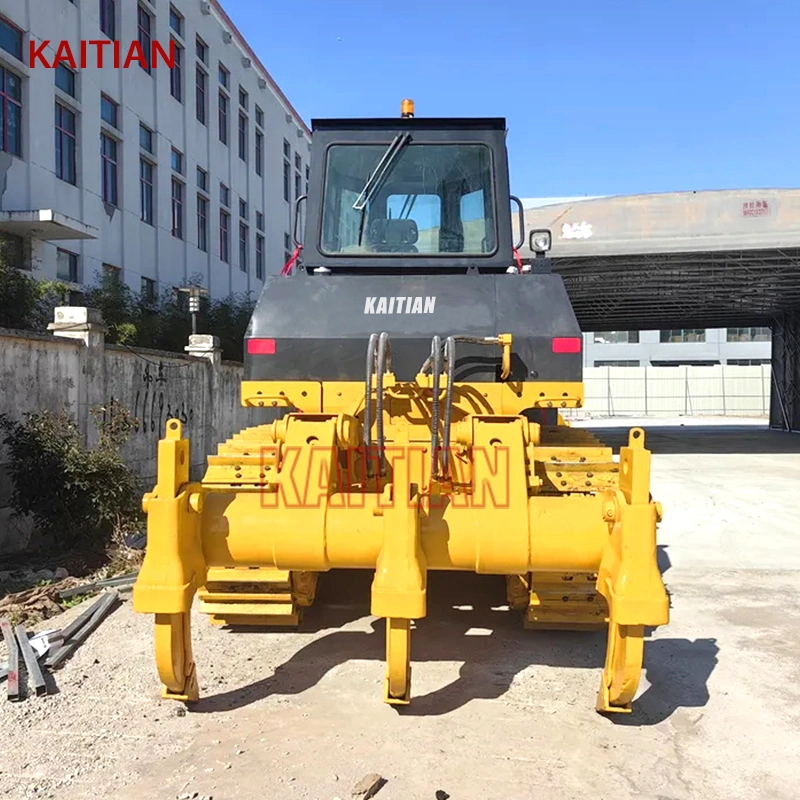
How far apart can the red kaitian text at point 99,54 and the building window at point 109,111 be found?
0.71 meters

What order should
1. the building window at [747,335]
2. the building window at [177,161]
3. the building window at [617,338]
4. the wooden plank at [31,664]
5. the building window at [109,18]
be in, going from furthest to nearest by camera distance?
the building window at [617,338], the building window at [747,335], the building window at [177,161], the building window at [109,18], the wooden plank at [31,664]

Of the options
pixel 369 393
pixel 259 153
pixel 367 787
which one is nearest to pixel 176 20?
pixel 259 153

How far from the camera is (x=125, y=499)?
23.8 feet

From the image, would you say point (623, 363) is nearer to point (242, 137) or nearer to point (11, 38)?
point (242, 137)

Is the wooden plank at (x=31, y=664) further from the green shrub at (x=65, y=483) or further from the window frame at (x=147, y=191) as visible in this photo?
the window frame at (x=147, y=191)

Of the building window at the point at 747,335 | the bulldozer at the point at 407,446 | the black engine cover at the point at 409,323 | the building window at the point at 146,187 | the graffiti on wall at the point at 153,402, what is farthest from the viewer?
the building window at the point at 747,335

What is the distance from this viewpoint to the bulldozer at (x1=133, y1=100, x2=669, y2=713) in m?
3.29

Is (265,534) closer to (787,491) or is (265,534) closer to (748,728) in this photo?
(748,728)

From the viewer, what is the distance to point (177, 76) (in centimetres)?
2059

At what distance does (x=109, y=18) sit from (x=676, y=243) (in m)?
13.6

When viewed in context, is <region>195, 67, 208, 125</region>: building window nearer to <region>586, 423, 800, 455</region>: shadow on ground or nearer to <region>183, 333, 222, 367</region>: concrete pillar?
<region>183, 333, 222, 367</region>: concrete pillar

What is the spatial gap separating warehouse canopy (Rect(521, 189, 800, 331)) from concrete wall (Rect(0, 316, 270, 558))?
268 inches

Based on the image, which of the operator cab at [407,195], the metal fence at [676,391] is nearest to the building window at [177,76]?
the operator cab at [407,195]

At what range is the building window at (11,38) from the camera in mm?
13305
